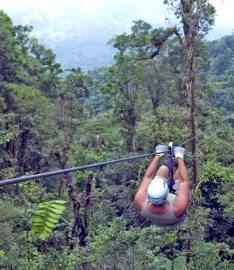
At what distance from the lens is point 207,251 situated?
664cm

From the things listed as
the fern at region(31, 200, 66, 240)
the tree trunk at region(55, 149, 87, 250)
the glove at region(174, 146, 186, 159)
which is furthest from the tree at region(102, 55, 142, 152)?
the fern at region(31, 200, 66, 240)

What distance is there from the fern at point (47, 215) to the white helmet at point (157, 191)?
1.97m

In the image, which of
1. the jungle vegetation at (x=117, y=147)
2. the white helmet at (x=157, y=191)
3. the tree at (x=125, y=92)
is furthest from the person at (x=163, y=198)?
the tree at (x=125, y=92)

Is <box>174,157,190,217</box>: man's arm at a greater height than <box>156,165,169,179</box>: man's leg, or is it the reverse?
<box>156,165,169,179</box>: man's leg

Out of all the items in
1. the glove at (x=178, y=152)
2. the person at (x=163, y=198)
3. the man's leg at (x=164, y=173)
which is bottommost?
the person at (x=163, y=198)

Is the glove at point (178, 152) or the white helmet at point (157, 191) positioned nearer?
the white helmet at point (157, 191)

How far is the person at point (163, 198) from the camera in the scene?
3.04 meters

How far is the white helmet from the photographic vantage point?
302 centimetres

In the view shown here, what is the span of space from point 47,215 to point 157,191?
2.02 metres

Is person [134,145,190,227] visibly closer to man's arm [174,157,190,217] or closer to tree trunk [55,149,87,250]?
man's arm [174,157,190,217]

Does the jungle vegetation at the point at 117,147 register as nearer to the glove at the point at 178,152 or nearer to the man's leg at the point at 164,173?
the man's leg at the point at 164,173

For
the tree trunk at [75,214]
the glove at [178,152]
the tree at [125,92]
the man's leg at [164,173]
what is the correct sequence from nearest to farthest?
1. the glove at [178,152]
2. the man's leg at [164,173]
3. the tree trunk at [75,214]
4. the tree at [125,92]

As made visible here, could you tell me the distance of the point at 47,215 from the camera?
3.51 ft

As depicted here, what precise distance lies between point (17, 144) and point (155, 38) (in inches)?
195
